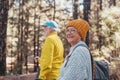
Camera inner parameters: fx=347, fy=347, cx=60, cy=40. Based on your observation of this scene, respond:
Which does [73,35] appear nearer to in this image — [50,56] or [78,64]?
[78,64]

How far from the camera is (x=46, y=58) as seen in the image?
452 centimetres

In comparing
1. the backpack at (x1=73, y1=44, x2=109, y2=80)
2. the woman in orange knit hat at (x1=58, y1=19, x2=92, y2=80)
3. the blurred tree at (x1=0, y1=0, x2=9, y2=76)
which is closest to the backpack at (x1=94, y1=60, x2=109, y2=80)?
the backpack at (x1=73, y1=44, x2=109, y2=80)

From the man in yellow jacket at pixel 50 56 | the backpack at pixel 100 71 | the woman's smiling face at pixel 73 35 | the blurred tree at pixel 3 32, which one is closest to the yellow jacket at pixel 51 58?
the man in yellow jacket at pixel 50 56

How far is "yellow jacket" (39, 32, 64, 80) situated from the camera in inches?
178

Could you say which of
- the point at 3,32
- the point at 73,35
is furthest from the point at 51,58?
the point at 3,32

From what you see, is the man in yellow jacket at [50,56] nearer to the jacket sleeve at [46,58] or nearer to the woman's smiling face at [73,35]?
the jacket sleeve at [46,58]

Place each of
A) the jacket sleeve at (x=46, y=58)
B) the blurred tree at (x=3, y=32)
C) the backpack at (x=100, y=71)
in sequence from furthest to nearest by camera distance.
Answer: the blurred tree at (x=3, y=32) → the jacket sleeve at (x=46, y=58) → the backpack at (x=100, y=71)

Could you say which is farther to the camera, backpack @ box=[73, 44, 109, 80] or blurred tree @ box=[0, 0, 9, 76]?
blurred tree @ box=[0, 0, 9, 76]

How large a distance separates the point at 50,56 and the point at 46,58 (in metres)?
0.06

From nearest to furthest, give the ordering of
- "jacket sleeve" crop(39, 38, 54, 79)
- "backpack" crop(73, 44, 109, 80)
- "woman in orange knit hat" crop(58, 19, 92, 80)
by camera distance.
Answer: "woman in orange knit hat" crop(58, 19, 92, 80)
"backpack" crop(73, 44, 109, 80)
"jacket sleeve" crop(39, 38, 54, 79)

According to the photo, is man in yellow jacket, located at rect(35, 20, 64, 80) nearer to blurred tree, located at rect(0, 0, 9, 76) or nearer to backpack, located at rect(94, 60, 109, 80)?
backpack, located at rect(94, 60, 109, 80)

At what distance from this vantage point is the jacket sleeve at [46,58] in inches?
178

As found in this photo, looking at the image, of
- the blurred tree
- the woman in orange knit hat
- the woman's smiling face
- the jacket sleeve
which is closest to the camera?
the woman in orange knit hat

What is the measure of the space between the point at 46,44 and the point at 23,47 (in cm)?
1547
